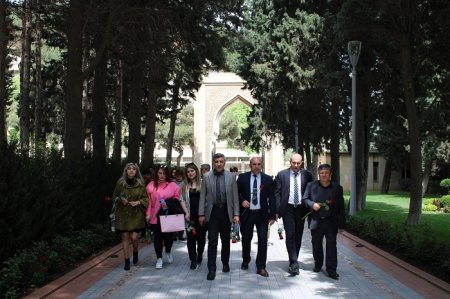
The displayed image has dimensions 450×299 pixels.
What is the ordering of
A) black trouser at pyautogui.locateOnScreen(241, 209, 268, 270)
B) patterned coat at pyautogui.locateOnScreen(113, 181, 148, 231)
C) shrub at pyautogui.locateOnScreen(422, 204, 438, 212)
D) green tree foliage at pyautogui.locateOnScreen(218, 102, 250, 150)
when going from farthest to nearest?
green tree foliage at pyautogui.locateOnScreen(218, 102, 250, 150)
shrub at pyautogui.locateOnScreen(422, 204, 438, 212)
patterned coat at pyautogui.locateOnScreen(113, 181, 148, 231)
black trouser at pyautogui.locateOnScreen(241, 209, 268, 270)

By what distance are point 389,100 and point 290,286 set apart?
14.1m

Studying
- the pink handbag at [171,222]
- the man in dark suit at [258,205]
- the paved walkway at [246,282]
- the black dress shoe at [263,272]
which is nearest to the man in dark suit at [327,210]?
the paved walkway at [246,282]

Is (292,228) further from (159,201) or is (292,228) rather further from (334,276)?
(159,201)

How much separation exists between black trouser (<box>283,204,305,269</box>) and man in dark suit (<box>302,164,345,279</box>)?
27 centimetres

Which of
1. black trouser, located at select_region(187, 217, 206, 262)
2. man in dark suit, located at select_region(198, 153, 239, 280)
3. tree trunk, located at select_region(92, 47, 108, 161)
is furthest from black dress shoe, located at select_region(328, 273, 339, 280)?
tree trunk, located at select_region(92, 47, 108, 161)

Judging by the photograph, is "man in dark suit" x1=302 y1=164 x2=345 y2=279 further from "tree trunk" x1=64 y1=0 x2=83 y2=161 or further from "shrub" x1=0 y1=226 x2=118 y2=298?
"tree trunk" x1=64 y1=0 x2=83 y2=161

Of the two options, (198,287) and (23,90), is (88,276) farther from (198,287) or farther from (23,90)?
(23,90)

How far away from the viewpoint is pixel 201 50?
16.0 meters

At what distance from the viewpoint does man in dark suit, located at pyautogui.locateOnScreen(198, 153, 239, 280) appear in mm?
8992

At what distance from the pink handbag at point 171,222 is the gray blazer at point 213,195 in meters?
0.77

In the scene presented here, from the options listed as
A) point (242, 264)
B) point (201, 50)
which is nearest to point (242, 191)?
point (242, 264)

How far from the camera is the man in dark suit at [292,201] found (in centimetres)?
930

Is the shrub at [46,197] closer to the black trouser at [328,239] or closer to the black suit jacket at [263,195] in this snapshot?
the black suit jacket at [263,195]

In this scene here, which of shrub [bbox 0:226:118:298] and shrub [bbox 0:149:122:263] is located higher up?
shrub [bbox 0:149:122:263]
